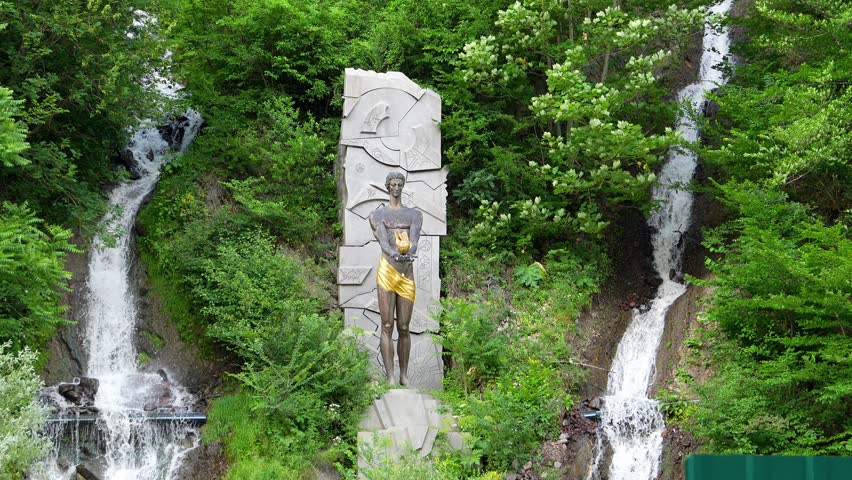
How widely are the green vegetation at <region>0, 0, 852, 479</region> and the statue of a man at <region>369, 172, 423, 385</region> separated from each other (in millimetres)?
661

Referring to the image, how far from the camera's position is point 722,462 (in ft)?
14.3

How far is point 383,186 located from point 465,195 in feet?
5.92

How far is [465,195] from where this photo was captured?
55.4ft

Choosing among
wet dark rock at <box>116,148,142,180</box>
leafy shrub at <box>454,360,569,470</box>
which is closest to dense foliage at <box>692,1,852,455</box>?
leafy shrub at <box>454,360,569,470</box>

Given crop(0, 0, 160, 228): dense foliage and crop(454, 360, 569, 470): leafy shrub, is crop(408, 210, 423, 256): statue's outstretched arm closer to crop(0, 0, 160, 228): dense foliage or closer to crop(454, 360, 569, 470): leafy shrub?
crop(454, 360, 569, 470): leafy shrub

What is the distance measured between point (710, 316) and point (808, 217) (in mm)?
2061

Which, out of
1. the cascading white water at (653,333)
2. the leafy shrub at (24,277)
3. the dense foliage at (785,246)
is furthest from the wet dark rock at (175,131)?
the dense foliage at (785,246)

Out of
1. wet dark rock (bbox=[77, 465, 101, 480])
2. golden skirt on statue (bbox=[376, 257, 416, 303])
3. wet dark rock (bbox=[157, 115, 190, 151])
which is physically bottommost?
wet dark rock (bbox=[77, 465, 101, 480])

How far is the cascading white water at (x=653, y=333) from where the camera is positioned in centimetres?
1313

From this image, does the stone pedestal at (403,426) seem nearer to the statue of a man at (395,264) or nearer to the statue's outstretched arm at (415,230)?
the statue of a man at (395,264)

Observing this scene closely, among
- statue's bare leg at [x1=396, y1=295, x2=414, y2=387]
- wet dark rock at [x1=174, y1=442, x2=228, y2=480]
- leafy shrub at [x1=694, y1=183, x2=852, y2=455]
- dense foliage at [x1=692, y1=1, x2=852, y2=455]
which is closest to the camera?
leafy shrub at [x1=694, y1=183, x2=852, y2=455]

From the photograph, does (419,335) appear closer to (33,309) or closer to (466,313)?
(466,313)

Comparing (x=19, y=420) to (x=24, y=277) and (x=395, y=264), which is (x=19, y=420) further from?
(x=395, y=264)

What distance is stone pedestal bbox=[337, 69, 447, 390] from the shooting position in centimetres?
1515
